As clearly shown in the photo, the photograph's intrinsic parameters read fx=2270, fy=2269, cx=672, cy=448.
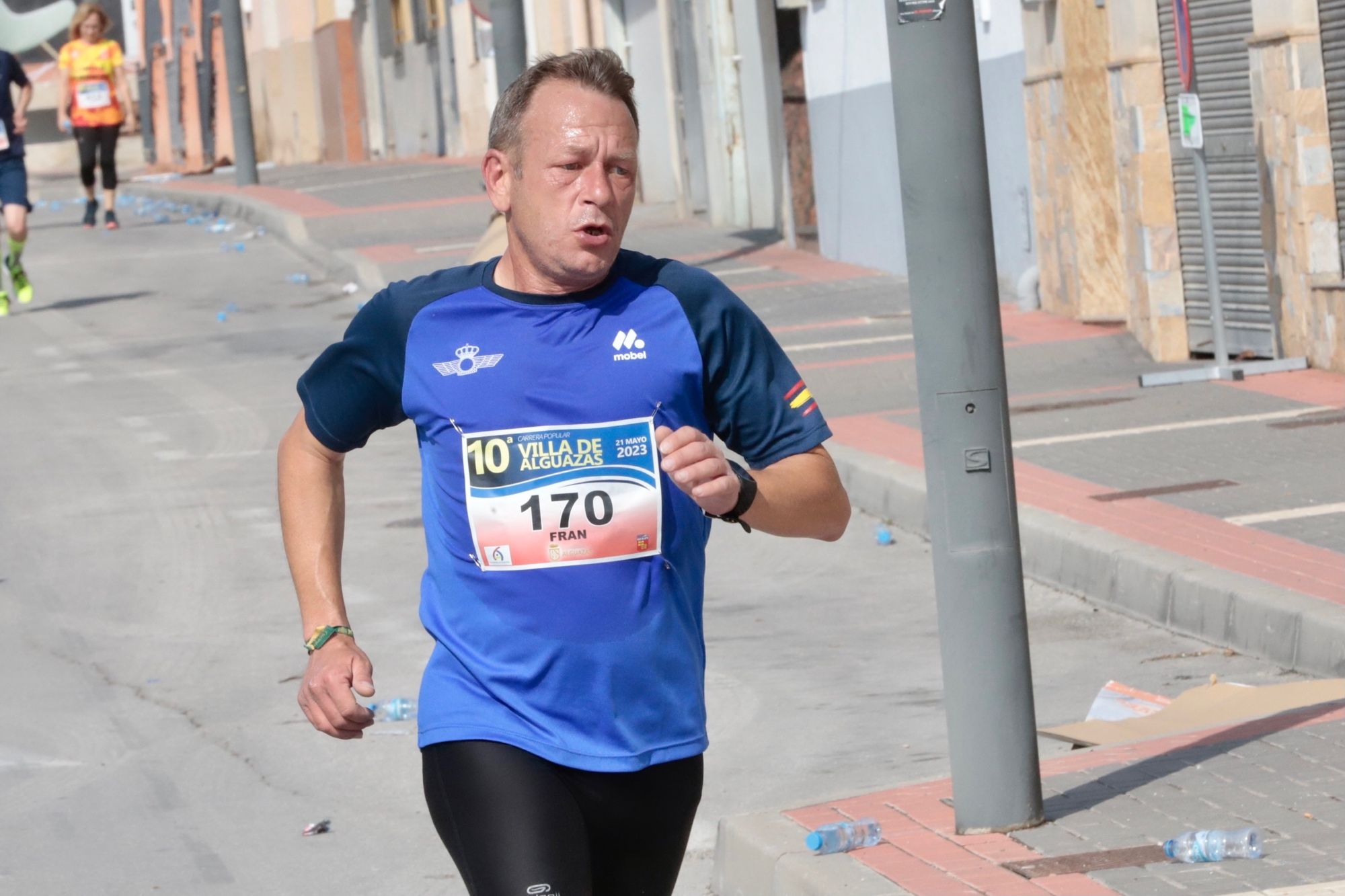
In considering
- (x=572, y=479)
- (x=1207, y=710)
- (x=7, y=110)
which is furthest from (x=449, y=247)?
(x=572, y=479)

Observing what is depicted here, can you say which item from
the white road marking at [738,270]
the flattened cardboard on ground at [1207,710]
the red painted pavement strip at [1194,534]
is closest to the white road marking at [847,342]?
the white road marking at [738,270]

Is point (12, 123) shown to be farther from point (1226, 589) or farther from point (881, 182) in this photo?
point (1226, 589)

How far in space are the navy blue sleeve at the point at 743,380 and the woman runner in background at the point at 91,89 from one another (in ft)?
76.3

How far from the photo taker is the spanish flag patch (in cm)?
366

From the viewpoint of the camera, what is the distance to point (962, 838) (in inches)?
208

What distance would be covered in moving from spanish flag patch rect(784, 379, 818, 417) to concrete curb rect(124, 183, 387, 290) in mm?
13510

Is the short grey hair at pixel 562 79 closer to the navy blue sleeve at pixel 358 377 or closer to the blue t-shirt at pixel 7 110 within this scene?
the navy blue sleeve at pixel 358 377

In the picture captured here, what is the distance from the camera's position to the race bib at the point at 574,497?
349cm

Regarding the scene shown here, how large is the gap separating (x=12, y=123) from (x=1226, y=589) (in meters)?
13.7

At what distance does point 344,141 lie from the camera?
1636 inches

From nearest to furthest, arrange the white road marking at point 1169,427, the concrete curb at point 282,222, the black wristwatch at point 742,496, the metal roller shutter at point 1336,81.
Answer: the black wristwatch at point 742,496 < the white road marking at point 1169,427 < the metal roller shutter at point 1336,81 < the concrete curb at point 282,222

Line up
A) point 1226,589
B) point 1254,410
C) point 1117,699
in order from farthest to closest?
point 1254,410 < point 1226,589 < point 1117,699

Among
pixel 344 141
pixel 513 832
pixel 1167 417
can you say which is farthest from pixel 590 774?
pixel 344 141

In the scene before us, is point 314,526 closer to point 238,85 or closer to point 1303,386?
point 1303,386
